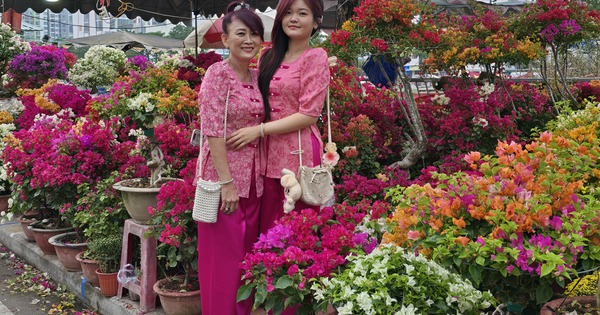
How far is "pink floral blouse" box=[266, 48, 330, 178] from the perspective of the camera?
115 inches

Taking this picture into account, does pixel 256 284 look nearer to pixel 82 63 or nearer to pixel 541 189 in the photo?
pixel 541 189

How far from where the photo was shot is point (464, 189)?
8.16ft

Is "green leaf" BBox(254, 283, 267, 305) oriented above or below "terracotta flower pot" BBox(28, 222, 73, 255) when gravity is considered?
above

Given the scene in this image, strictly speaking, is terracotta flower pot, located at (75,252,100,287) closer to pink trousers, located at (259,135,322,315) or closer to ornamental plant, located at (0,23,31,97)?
pink trousers, located at (259,135,322,315)

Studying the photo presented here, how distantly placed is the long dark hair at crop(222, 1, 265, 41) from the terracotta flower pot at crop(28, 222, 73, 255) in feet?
10.6

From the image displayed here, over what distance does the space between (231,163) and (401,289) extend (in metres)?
1.09

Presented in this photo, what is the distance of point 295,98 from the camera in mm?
2996

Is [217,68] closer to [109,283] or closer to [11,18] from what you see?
[109,283]

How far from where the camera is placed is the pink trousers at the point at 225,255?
3.05m

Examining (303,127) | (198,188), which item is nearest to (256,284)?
(198,188)

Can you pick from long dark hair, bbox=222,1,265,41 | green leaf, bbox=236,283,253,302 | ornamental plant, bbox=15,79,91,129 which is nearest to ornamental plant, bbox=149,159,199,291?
green leaf, bbox=236,283,253,302

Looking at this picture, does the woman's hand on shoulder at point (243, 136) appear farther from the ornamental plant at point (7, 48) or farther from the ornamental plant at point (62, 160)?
the ornamental plant at point (7, 48)

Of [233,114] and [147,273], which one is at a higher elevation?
[233,114]

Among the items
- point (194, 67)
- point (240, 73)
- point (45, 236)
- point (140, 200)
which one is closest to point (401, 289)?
point (240, 73)
